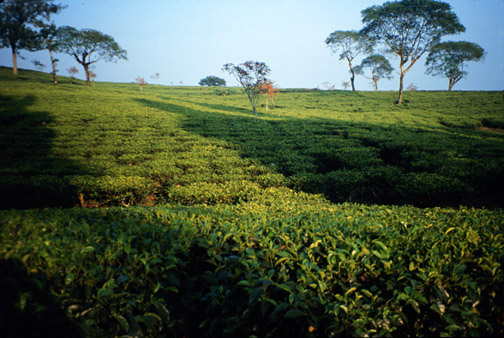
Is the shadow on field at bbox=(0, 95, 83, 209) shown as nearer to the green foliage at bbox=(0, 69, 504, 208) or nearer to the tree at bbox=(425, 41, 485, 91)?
the green foliage at bbox=(0, 69, 504, 208)

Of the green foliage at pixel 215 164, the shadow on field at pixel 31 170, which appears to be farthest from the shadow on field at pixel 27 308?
the shadow on field at pixel 31 170

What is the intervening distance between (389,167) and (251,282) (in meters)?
7.71

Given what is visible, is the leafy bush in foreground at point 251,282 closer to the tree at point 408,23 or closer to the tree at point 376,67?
the tree at point 408,23

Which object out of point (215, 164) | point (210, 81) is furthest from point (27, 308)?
point (210, 81)

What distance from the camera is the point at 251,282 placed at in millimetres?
2162

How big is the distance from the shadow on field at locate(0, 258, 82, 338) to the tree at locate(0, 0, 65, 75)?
5828 cm

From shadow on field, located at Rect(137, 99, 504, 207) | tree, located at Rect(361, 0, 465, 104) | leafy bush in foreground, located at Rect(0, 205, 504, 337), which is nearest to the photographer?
leafy bush in foreground, located at Rect(0, 205, 504, 337)

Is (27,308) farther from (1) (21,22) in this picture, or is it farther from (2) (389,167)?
(1) (21,22)

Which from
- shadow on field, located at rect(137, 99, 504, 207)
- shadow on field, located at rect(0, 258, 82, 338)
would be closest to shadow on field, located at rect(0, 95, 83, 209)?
shadow on field, located at rect(0, 258, 82, 338)

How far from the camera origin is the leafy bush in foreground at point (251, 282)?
199 centimetres

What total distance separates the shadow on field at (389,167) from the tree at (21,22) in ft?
167

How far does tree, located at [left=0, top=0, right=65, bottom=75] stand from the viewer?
3781cm

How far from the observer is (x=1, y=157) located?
8523mm

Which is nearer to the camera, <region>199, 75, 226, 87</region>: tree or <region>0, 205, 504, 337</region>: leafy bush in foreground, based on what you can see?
<region>0, 205, 504, 337</region>: leafy bush in foreground
